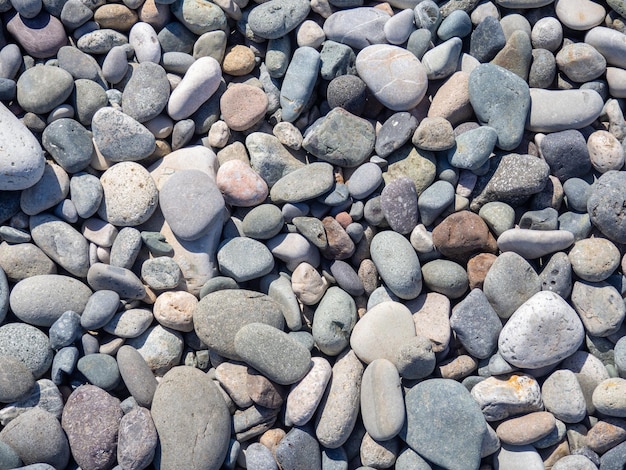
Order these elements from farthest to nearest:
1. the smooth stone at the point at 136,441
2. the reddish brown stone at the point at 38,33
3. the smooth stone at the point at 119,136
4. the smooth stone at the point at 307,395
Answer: the reddish brown stone at the point at 38,33 < the smooth stone at the point at 119,136 < the smooth stone at the point at 307,395 < the smooth stone at the point at 136,441

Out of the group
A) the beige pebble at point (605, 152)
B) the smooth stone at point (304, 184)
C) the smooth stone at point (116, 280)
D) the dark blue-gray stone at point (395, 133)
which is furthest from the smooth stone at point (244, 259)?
the beige pebble at point (605, 152)

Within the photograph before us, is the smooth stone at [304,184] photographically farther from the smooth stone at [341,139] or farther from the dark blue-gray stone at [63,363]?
the dark blue-gray stone at [63,363]

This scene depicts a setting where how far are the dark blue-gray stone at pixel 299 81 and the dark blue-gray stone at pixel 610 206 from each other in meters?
1.43

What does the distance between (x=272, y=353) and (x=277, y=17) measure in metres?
1.61

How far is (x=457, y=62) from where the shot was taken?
107 inches

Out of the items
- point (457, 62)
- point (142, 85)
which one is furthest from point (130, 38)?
point (457, 62)

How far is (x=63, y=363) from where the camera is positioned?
238 centimetres

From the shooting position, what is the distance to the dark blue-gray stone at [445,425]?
2.31 m

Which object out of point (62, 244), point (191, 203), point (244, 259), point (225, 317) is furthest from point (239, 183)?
point (62, 244)

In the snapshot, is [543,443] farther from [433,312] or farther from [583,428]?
[433,312]

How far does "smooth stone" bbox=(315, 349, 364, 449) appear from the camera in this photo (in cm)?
236

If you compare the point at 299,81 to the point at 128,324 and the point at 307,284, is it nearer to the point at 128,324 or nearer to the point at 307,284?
the point at 307,284

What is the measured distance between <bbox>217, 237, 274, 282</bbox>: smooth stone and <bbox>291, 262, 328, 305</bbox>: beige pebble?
136 mm

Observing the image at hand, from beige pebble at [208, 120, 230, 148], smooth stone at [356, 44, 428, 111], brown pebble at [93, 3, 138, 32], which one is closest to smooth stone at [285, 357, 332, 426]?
beige pebble at [208, 120, 230, 148]
